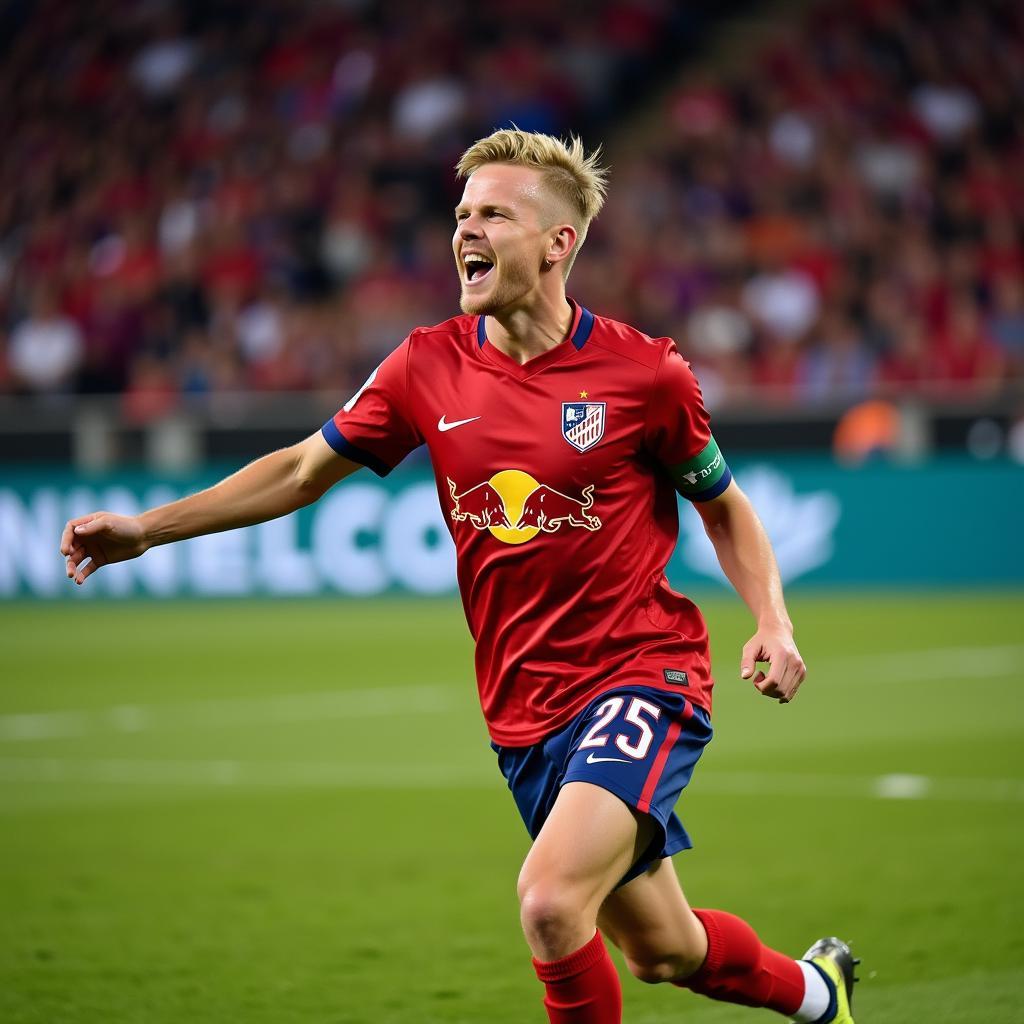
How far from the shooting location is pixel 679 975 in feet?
15.9

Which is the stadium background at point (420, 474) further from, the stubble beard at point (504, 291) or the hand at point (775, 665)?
the stubble beard at point (504, 291)

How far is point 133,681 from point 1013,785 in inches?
282

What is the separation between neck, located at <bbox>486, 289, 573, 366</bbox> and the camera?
486 centimetres

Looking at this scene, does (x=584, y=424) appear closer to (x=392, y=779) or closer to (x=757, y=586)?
(x=757, y=586)

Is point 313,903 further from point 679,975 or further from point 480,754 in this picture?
point 480,754

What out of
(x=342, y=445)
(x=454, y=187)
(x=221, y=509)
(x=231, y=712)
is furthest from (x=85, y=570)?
(x=454, y=187)

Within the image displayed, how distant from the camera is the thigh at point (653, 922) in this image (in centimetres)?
467

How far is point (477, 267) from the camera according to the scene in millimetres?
4809

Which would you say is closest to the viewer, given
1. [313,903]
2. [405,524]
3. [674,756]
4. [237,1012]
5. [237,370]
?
[674,756]

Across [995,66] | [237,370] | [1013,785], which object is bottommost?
[1013,785]

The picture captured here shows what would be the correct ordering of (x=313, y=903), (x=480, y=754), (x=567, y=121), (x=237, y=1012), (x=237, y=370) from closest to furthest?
(x=237, y=1012) → (x=313, y=903) → (x=480, y=754) → (x=237, y=370) → (x=567, y=121)

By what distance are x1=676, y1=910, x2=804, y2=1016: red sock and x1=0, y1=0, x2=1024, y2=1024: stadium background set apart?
74cm

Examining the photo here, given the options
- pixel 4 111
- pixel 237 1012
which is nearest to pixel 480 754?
pixel 237 1012

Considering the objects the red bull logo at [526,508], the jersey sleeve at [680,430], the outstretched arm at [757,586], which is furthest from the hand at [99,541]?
the outstretched arm at [757,586]
